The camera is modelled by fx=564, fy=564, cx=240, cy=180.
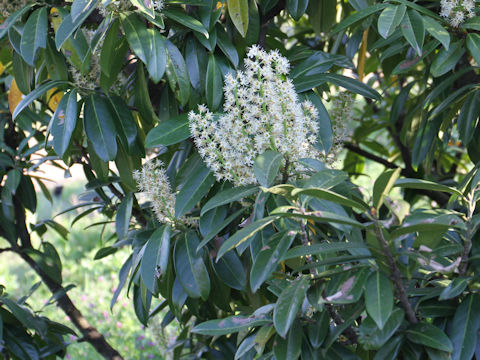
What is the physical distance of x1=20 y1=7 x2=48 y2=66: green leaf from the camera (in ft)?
3.73

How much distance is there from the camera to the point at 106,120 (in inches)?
48.1

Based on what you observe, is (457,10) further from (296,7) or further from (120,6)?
(120,6)

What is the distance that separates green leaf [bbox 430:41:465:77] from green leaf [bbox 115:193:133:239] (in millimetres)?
744

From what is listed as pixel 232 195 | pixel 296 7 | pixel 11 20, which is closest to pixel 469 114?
pixel 296 7

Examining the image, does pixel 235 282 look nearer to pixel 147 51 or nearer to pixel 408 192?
pixel 147 51

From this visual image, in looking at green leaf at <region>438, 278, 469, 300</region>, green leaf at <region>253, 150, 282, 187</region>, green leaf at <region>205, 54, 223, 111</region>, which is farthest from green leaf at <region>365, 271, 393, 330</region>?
green leaf at <region>205, 54, 223, 111</region>

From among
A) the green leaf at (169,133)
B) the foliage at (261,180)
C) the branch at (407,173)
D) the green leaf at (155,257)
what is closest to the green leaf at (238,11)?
the foliage at (261,180)

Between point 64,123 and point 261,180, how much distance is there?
519 millimetres

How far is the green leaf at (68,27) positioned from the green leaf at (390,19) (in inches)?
20.4

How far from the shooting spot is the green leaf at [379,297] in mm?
748

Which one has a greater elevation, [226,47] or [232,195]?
[226,47]

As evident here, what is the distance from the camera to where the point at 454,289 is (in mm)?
846

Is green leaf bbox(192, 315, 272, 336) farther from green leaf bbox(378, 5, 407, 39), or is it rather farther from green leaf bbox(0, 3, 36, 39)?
green leaf bbox(0, 3, 36, 39)

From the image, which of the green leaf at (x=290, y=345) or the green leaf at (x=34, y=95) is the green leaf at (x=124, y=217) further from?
the green leaf at (x=290, y=345)
